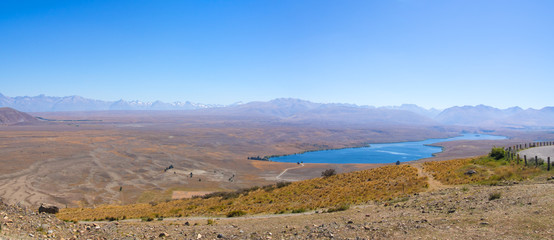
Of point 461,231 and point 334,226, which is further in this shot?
point 334,226

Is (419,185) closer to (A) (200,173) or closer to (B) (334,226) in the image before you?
(B) (334,226)

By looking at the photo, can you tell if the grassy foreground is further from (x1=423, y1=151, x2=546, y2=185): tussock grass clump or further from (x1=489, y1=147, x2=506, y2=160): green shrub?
(x1=489, y1=147, x2=506, y2=160): green shrub

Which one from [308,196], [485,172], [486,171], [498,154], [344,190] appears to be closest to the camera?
[485,172]

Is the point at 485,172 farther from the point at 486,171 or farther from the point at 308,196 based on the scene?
the point at 308,196

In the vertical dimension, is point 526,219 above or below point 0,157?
above

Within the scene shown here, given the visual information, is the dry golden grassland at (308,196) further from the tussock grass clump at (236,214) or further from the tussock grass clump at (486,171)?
the tussock grass clump at (486,171)

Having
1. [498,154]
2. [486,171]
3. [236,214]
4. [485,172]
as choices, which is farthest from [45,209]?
[498,154]

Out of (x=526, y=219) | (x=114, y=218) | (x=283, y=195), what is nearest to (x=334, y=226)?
(x=526, y=219)

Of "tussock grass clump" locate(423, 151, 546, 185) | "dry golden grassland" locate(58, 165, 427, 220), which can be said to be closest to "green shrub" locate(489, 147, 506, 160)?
"tussock grass clump" locate(423, 151, 546, 185)
